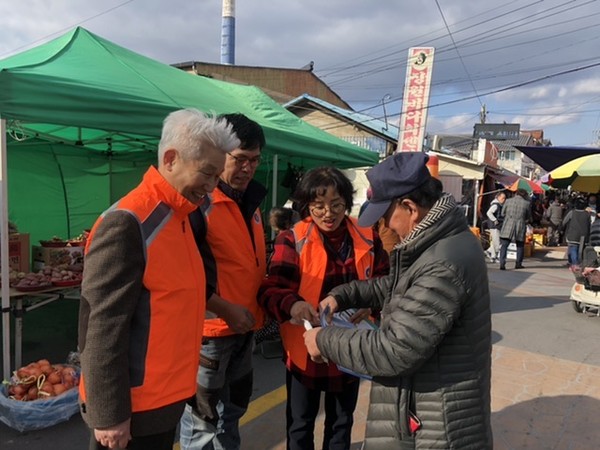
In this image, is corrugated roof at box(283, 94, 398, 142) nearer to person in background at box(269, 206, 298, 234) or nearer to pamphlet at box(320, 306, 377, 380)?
person in background at box(269, 206, 298, 234)

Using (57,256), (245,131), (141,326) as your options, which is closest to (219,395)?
(141,326)

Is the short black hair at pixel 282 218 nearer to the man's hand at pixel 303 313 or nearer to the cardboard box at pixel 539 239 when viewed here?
the man's hand at pixel 303 313

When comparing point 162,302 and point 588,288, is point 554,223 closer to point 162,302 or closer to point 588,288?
point 588,288

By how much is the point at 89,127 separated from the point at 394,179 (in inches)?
105

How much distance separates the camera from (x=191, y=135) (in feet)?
4.70

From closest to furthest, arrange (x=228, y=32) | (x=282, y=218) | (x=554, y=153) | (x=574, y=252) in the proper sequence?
(x=282, y=218) < (x=554, y=153) < (x=574, y=252) < (x=228, y=32)

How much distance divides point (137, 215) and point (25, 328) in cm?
454

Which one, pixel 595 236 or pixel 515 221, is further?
pixel 515 221

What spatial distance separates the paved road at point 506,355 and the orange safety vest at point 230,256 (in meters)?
A: 1.32

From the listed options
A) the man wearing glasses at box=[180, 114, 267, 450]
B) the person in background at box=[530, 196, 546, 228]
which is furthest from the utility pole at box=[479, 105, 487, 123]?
the man wearing glasses at box=[180, 114, 267, 450]

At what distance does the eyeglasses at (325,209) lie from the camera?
2.03 m

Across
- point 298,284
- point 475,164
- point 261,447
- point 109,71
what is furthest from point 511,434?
point 475,164

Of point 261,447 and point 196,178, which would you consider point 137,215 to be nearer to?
point 196,178

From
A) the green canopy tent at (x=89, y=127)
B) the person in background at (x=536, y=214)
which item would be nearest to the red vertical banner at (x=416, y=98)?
the green canopy tent at (x=89, y=127)
